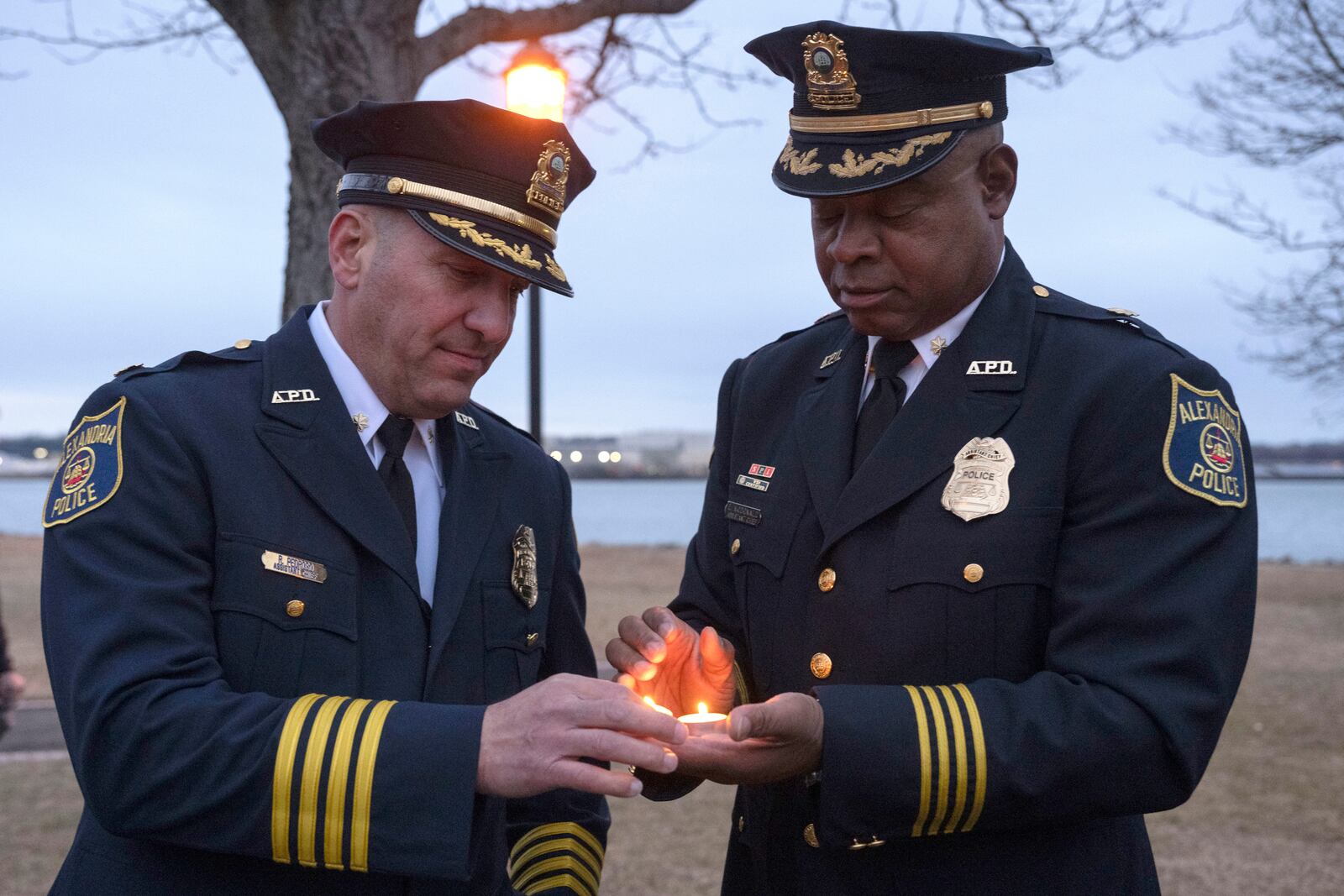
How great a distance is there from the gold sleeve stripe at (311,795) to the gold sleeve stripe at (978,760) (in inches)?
48.8

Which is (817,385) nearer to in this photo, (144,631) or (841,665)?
(841,665)

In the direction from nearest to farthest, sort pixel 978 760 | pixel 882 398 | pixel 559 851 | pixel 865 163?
pixel 978 760 < pixel 865 163 < pixel 882 398 < pixel 559 851

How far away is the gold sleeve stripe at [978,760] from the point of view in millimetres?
2527

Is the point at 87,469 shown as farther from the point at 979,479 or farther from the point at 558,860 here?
the point at 979,479

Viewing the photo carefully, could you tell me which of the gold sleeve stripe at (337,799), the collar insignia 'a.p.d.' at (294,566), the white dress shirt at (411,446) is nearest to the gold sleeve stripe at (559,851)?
the white dress shirt at (411,446)

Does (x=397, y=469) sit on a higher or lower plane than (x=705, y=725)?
higher

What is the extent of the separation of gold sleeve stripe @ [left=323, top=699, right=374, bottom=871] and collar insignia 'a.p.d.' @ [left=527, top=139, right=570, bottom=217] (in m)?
1.35

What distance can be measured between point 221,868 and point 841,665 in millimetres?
1359

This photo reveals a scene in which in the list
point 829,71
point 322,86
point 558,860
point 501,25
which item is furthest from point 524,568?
point 501,25

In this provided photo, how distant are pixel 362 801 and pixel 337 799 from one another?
0.05m

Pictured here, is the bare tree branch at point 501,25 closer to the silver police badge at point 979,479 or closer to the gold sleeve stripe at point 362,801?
the silver police badge at point 979,479

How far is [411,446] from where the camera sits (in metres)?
3.11

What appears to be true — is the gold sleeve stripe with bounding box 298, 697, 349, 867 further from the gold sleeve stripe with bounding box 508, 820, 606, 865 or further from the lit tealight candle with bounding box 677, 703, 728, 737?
the gold sleeve stripe with bounding box 508, 820, 606, 865

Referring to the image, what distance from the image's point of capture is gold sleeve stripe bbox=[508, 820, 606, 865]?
322 cm
